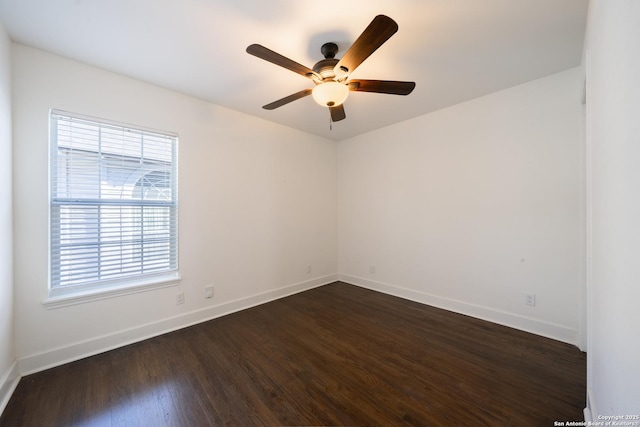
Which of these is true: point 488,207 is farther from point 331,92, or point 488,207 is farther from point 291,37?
point 291,37

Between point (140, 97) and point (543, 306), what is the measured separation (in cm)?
455

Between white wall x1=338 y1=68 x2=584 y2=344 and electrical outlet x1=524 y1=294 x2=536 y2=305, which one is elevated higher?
white wall x1=338 y1=68 x2=584 y2=344

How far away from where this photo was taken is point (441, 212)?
309 centimetres

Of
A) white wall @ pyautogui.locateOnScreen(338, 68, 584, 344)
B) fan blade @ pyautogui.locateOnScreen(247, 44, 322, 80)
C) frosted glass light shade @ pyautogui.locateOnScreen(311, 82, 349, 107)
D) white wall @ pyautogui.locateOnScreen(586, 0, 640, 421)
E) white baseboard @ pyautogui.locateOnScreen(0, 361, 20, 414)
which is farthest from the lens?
white wall @ pyautogui.locateOnScreen(338, 68, 584, 344)

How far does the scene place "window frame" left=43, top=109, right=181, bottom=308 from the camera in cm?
199

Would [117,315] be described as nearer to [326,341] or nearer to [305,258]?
[326,341]

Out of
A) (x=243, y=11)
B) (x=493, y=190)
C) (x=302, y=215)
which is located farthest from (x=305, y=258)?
(x=243, y=11)

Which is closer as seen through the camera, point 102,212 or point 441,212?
point 102,212

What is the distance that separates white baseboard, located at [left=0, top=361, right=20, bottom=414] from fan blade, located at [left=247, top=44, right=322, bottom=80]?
2738 millimetres

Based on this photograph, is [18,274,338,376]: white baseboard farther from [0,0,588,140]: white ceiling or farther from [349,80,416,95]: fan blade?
[349,80,416,95]: fan blade

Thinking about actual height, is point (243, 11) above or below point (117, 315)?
above

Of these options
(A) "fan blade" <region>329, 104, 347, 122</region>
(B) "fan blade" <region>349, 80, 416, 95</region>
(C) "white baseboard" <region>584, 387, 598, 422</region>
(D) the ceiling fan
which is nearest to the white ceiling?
(D) the ceiling fan

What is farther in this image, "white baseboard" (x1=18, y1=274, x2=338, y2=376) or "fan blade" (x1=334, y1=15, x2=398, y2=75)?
"white baseboard" (x1=18, y1=274, x2=338, y2=376)

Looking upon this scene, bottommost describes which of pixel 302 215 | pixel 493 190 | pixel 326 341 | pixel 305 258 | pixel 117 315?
pixel 326 341
